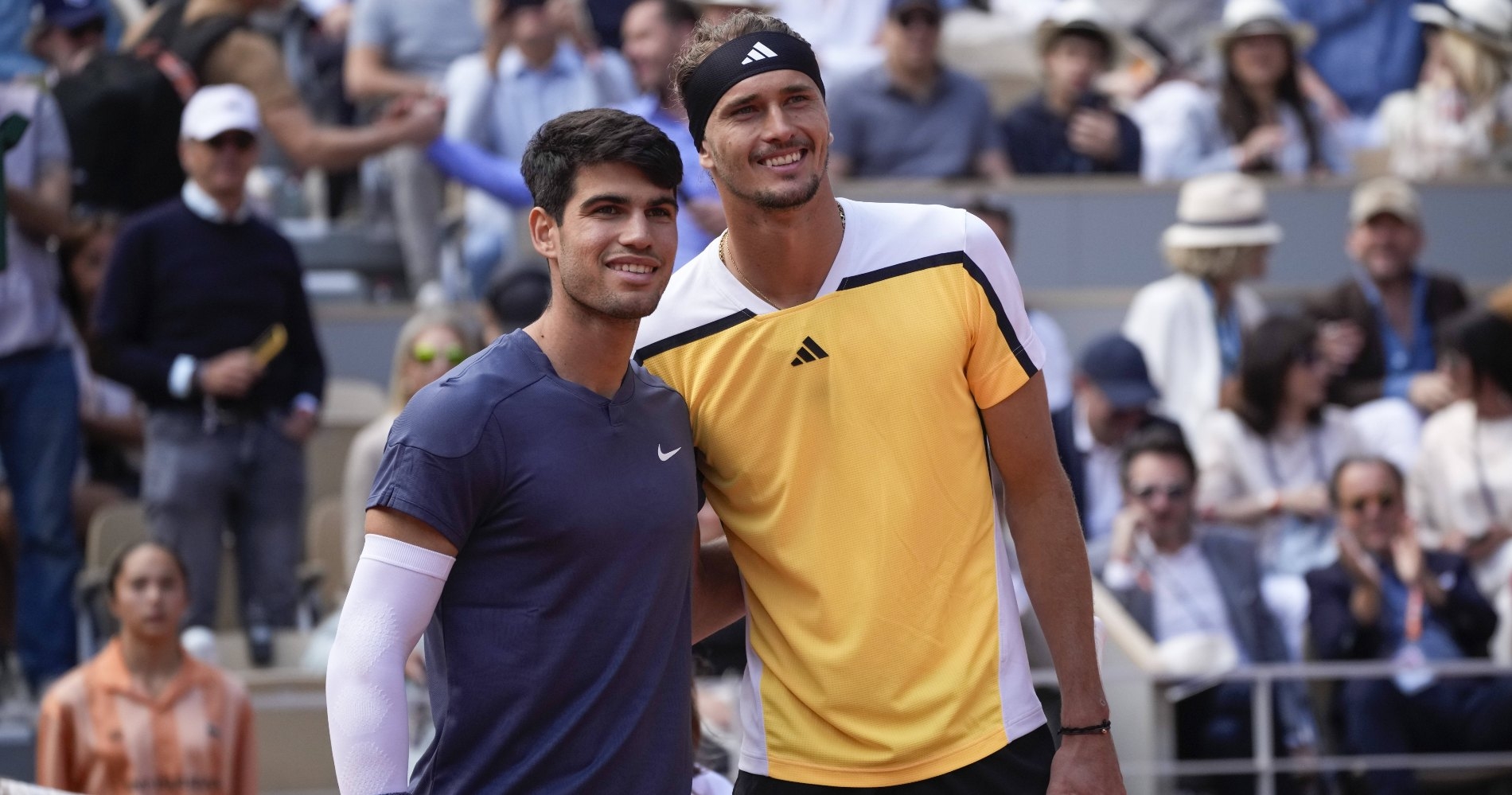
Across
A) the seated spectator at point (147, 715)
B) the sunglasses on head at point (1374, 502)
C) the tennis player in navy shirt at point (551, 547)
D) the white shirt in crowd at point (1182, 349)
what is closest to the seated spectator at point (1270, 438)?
the sunglasses on head at point (1374, 502)

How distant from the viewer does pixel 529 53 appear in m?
9.23

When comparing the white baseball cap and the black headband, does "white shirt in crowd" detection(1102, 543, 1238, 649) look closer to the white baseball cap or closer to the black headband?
the white baseball cap

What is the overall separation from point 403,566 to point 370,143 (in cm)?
574

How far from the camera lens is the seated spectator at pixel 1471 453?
7.92 meters

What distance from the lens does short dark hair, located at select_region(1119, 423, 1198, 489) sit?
7.33 metres

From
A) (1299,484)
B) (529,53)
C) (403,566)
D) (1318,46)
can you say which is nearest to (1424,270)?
(1299,484)

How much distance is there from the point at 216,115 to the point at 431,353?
1111 mm

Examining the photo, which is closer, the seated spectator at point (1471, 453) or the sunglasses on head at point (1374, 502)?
the sunglasses on head at point (1374, 502)

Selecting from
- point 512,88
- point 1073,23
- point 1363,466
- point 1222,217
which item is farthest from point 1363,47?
point 512,88

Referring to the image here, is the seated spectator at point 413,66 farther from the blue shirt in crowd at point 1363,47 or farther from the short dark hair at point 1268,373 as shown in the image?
the blue shirt in crowd at point 1363,47

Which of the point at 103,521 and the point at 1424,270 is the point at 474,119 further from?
the point at 1424,270

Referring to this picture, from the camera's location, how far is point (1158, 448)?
24.1 ft

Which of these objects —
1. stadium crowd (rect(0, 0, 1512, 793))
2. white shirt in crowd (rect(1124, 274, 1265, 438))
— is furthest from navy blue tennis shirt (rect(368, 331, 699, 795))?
white shirt in crowd (rect(1124, 274, 1265, 438))

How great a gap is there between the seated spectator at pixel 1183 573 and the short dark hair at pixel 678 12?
3.27 meters
